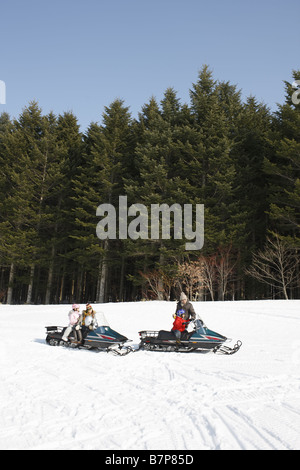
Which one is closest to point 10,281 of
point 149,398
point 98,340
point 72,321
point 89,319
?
point 72,321

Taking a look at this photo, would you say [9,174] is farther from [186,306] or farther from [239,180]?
[186,306]

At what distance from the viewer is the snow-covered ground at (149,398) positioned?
318 centimetres

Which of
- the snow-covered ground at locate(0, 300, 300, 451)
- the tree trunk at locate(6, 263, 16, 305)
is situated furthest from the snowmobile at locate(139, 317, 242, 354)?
the tree trunk at locate(6, 263, 16, 305)

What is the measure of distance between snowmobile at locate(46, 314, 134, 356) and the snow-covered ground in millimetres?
259

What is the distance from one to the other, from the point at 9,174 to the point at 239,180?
19426 mm

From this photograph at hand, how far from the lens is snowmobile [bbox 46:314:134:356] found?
26.8 ft

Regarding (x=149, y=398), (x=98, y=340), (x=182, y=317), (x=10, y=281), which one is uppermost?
(x=10, y=281)

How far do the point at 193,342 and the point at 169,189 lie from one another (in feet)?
53.6

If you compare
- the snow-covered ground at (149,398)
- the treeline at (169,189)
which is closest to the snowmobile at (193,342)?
the snow-covered ground at (149,398)

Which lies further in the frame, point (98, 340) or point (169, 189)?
point (169, 189)

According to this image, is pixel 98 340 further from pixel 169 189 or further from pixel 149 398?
pixel 169 189

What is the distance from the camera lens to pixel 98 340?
27.4 feet

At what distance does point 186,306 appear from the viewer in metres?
8.63
